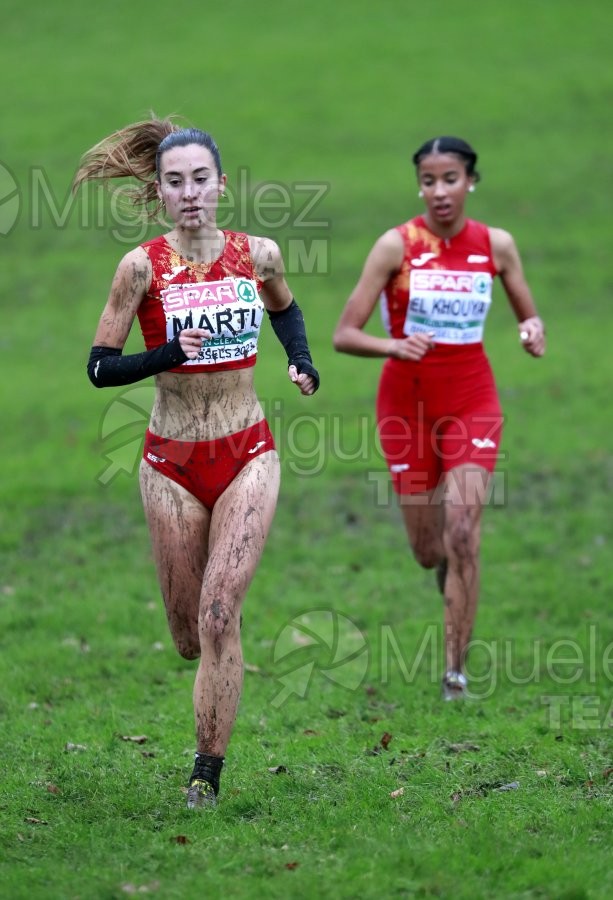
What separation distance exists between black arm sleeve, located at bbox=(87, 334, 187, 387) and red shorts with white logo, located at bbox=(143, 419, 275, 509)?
1.35 feet

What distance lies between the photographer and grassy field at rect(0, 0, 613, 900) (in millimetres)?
5250

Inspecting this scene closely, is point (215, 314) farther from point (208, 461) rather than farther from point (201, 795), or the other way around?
point (201, 795)

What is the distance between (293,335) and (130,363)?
973 mm

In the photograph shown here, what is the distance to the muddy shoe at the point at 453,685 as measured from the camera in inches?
307

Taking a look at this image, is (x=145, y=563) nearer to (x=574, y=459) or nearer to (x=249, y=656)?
(x=249, y=656)

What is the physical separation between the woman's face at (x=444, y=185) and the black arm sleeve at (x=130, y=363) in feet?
8.55

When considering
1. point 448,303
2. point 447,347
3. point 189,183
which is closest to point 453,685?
point 447,347

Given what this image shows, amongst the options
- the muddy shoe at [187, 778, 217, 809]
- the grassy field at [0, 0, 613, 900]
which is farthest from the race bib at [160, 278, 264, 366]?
the muddy shoe at [187, 778, 217, 809]

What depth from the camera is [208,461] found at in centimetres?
598

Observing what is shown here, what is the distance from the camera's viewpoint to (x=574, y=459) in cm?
1420

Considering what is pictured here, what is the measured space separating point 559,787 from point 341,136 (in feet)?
81.7

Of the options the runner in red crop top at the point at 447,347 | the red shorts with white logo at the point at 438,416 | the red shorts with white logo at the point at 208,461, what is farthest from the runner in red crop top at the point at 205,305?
the red shorts with white logo at the point at 438,416

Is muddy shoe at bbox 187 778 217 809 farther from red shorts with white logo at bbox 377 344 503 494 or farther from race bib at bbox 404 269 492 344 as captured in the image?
race bib at bbox 404 269 492 344

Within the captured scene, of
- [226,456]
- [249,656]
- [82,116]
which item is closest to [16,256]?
[82,116]
